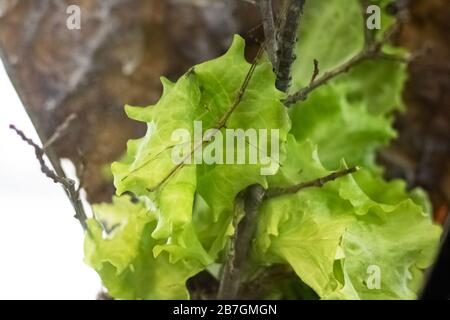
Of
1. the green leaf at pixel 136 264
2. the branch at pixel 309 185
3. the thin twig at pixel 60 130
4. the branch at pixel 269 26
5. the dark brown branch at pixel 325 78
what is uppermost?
the branch at pixel 269 26

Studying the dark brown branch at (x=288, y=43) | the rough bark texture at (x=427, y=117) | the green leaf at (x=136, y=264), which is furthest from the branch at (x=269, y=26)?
the rough bark texture at (x=427, y=117)

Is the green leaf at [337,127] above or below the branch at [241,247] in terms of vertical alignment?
above

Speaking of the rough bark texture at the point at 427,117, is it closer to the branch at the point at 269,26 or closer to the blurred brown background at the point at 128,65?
the blurred brown background at the point at 128,65

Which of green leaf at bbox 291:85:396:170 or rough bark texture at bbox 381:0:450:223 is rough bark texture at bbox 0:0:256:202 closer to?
green leaf at bbox 291:85:396:170

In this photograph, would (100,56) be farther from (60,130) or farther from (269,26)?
(269,26)

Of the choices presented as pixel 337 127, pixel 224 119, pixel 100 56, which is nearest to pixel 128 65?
pixel 100 56

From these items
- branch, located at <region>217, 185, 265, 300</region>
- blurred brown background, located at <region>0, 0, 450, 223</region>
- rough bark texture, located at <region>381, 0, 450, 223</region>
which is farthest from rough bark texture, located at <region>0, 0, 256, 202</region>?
rough bark texture, located at <region>381, 0, 450, 223</region>

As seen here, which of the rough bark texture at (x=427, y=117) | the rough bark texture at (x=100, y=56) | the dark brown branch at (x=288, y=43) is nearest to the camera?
the dark brown branch at (x=288, y=43)
